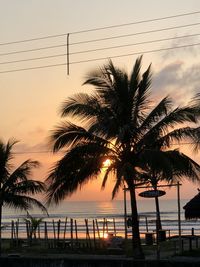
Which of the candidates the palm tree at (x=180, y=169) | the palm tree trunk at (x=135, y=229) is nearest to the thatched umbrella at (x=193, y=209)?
the palm tree at (x=180, y=169)

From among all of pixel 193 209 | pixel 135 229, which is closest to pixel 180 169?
pixel 193 209

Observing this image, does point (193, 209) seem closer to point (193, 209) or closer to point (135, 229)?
point (193, 209)

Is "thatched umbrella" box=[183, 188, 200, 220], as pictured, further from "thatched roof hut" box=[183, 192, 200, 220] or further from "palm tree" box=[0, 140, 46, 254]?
"palm tree" box=[0, 140, 46, 254]

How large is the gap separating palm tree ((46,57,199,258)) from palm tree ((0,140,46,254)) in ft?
18.5


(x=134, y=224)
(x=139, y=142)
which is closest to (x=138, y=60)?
(x=139, y=142)

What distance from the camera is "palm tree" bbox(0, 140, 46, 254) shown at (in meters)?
26.6

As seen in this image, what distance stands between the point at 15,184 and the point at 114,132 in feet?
27.3

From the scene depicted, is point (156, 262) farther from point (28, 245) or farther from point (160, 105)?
point (28, 245)

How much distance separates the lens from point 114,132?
20.4 metres

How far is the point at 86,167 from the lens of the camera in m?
20.3

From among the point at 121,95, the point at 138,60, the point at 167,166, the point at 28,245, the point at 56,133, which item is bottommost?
the point at 28,245

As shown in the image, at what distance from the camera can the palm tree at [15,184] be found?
1048 inches

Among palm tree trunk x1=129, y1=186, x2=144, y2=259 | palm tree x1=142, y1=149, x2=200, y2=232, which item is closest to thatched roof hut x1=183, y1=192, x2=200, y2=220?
palm tree x1=142, y1=149, x2=200, y2=232

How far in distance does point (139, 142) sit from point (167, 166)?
185 cm
